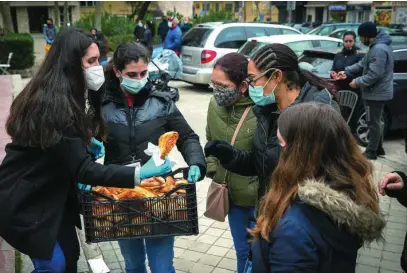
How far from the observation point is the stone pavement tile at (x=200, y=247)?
14.2 feet

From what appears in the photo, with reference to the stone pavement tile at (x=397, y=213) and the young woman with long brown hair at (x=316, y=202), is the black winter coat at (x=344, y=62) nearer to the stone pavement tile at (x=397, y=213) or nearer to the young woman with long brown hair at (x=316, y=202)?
the stone pavement tile at (x=397, y=213)

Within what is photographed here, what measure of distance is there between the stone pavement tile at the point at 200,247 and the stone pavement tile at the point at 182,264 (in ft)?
0.80

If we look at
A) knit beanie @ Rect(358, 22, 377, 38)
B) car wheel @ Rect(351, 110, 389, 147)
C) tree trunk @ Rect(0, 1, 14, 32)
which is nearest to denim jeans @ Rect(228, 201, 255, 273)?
knit beanie @ Rect(358, 22, 377, 38)

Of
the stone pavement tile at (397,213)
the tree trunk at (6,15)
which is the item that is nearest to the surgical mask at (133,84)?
the stone pavement tile at (397,213)

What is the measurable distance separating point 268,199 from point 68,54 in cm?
126

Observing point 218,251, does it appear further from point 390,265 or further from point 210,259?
point 390,265

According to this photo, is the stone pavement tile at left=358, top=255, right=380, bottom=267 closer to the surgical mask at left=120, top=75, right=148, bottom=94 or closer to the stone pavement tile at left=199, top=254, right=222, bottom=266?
the stone pavement tile at left=199, top=254, right=222, bottom=266

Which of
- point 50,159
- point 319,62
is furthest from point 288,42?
point 50,159

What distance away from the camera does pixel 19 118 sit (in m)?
2.26

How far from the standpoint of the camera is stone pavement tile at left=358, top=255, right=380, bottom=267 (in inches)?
162

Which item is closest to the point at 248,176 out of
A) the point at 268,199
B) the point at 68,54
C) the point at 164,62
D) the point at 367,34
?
the point at 268,199

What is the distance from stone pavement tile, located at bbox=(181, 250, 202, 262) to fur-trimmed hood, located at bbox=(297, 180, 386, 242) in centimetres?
261

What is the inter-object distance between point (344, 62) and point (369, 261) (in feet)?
14.2

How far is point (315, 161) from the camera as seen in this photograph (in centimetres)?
174
